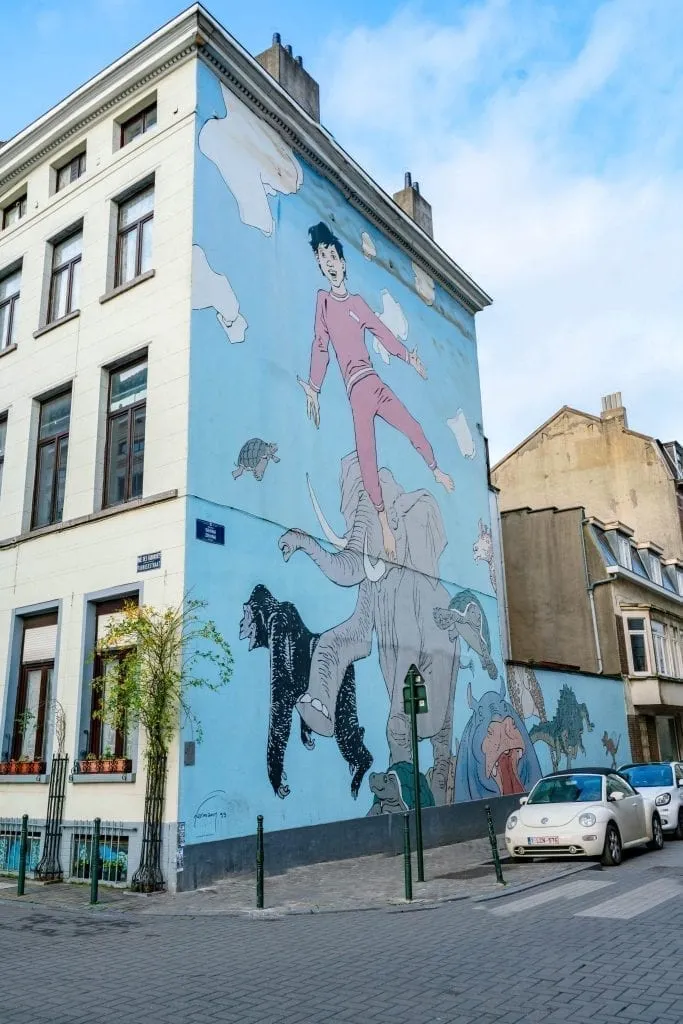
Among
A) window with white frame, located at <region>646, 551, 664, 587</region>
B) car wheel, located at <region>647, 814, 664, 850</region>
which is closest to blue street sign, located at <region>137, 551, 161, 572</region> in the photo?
car wheel, located at <region>647, 814, 664, 850</region>

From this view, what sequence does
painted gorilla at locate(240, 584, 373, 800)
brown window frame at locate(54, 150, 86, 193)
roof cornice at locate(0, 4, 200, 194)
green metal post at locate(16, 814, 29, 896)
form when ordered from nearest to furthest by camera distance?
green metal post at locate(16, 814, 29, 896) < painted gorilla at locate(240, 584, 373, 800) < roof cornice at locate(0, 4, 200, 194) < brown window frame at locate(54, 150, 86, 193)

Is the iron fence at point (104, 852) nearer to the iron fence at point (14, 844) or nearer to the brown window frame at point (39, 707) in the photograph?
the iron fence at point (14, 844)

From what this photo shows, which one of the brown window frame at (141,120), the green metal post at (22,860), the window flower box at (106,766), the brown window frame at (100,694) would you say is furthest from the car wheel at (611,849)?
the brown window frame at (141,120)

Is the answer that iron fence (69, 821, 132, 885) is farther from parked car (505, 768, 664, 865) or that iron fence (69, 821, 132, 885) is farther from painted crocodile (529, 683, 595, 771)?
painted crocodile (529, 683, 595, 771)

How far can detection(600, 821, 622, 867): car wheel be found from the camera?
12453mm

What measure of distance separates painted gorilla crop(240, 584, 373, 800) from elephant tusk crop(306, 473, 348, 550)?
78.1 inches

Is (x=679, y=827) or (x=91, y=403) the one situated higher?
(x=91, y=403)

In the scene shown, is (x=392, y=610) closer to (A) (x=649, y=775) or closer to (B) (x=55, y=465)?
(A) (x=649, y=775)

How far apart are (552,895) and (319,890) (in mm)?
3304

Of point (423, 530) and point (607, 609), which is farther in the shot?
point (607, 609)

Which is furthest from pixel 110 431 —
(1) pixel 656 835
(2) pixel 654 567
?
(2) pixel 654 567

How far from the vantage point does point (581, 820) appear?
494 inches

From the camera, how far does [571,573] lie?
29.6 meters

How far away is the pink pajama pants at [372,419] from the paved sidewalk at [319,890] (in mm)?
7627
